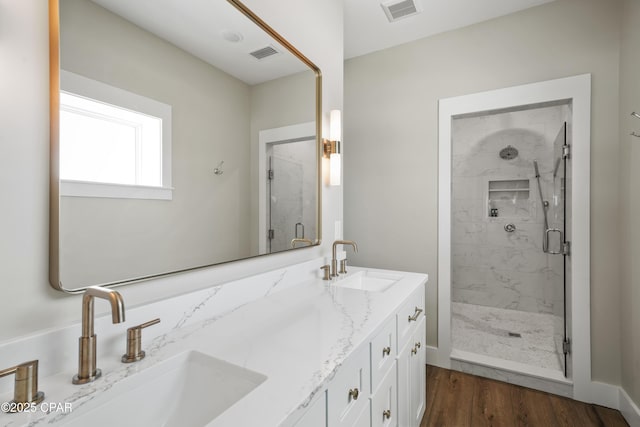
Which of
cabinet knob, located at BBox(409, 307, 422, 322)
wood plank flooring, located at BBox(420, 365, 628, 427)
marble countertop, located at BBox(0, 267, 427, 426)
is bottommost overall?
wood plank flooring, located at BBox(420, 365, 628, 427)

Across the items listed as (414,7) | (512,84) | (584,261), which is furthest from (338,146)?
(584,261)

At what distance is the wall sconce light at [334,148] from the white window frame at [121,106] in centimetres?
105

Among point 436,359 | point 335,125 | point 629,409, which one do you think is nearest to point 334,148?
point 335,125

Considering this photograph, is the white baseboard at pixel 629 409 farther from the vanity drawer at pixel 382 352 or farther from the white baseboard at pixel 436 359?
the vanity drawer at pixel 382 352

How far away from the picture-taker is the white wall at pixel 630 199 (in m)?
1.71

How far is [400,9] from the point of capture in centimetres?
218

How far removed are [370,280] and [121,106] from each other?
5.14 feet

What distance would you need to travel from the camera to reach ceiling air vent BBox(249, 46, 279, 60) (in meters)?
1.40

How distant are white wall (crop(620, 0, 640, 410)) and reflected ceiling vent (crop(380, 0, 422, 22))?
47.9 inches

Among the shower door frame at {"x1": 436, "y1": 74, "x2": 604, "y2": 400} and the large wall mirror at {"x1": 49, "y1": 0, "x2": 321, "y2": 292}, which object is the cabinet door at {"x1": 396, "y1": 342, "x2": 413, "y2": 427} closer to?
the large wall mirror at {"x1": 49, "y1": 0, "x2": 321, "y2": 292}

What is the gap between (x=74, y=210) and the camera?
0.78m

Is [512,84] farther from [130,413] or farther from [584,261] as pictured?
[130,413]

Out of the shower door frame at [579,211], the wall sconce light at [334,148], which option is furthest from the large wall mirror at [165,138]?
the shower door frame at [579,211]

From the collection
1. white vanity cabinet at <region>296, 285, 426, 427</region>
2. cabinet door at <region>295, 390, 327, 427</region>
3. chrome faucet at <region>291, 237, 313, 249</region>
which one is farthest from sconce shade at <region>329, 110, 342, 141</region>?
cabinet door at <region>295, 390, 327, 427</region>
